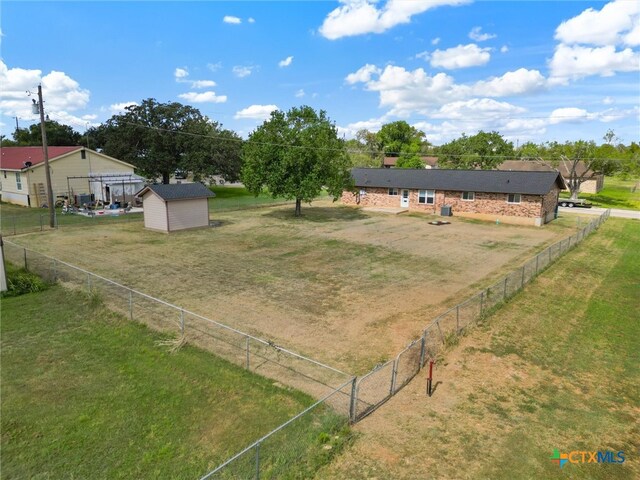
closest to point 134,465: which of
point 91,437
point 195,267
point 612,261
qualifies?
point 91,437

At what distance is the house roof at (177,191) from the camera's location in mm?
30312

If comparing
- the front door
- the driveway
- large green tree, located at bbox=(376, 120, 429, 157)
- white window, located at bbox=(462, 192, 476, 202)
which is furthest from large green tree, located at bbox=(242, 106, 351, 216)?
large green tree, located at bbox=(376, 120, 429, 157)

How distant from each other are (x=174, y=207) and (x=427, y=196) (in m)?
25.3

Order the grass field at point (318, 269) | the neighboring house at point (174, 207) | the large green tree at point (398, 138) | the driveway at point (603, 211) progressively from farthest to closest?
the large green tree at point (398, 138)
the driveway at point (603, 211)
the neighboring house at point (174, 207)
the grass field at point (318, 269)

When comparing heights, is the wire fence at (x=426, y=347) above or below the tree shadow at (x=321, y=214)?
below

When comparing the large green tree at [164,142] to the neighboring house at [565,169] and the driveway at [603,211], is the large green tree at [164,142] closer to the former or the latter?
the driveway at [603,211]

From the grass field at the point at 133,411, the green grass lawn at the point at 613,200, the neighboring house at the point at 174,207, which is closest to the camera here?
the grass field at the point at 133,411

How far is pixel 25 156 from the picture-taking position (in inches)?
1751

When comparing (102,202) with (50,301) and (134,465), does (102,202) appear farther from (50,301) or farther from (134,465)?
(134,465)

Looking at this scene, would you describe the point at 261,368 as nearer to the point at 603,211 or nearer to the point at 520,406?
the point at 520,406

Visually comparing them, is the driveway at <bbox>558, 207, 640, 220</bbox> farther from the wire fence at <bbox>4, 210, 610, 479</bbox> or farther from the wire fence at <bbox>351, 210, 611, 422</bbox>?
the wire fence at <bbox>4, 210, 610, 479</bbox>

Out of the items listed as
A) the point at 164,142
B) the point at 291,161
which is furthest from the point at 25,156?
the point at 291,161

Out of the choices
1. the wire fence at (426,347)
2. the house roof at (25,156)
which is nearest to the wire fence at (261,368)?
the wire fence at (426,347)

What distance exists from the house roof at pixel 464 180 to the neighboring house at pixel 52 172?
2839cm
